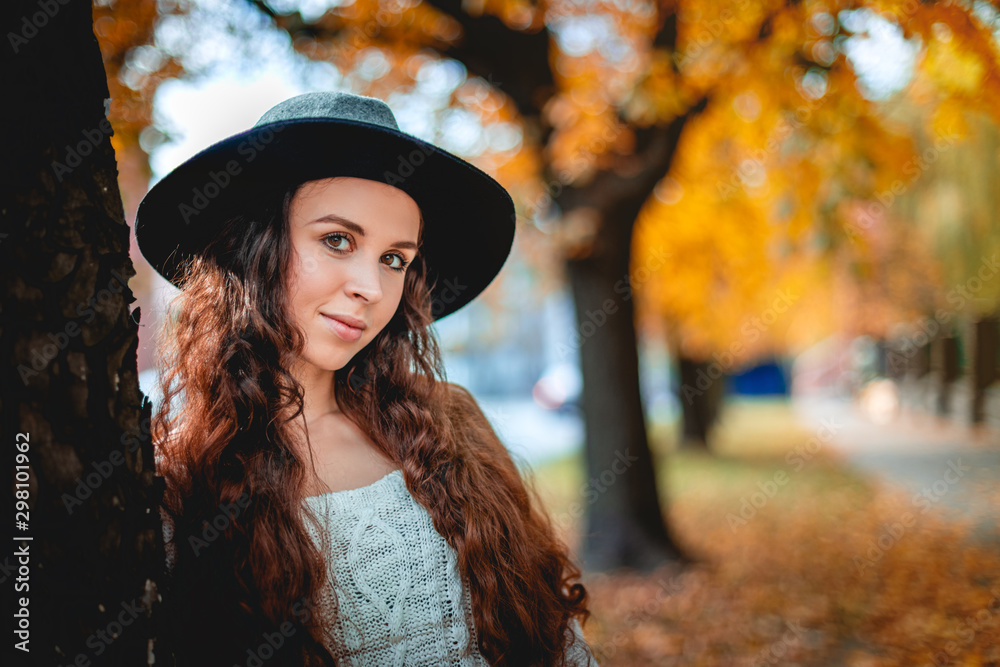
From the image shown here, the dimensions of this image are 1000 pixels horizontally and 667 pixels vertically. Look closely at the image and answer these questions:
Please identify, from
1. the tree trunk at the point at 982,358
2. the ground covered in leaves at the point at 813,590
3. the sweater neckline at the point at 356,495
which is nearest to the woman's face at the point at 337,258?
the sweater neckline at the point at 356,495

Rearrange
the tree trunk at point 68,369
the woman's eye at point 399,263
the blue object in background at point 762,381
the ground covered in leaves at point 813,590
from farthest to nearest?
the blue object in background at point 762,381
the ground covered in leaves at point 813,590
the woman's eye at point 399,263
the tree trunk at point 68,369

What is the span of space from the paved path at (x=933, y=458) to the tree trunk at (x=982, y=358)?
0.53 metres

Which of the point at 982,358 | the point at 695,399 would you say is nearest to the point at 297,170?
the point at 982,358

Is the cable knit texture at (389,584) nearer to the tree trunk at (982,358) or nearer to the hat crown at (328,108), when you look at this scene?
the hat crown at (328,108)

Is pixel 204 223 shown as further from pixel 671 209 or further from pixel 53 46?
pixel 671 209

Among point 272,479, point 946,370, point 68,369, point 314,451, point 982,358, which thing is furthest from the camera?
point 946,370

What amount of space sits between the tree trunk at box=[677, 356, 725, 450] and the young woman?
11617 mm

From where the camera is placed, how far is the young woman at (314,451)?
1475 millimetres

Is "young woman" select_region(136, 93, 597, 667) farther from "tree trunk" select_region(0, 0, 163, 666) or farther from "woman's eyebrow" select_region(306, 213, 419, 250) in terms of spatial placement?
"tree trunk" select_region(0, 0, 163, 666)

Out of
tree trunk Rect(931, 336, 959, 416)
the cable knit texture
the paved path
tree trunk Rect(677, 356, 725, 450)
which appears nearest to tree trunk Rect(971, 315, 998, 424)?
the paved path

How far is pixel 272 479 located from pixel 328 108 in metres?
0.93

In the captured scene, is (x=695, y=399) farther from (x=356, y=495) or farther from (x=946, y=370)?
(x=356, y=495)

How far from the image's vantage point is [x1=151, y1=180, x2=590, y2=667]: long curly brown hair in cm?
144

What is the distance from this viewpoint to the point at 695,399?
42.9 ft
